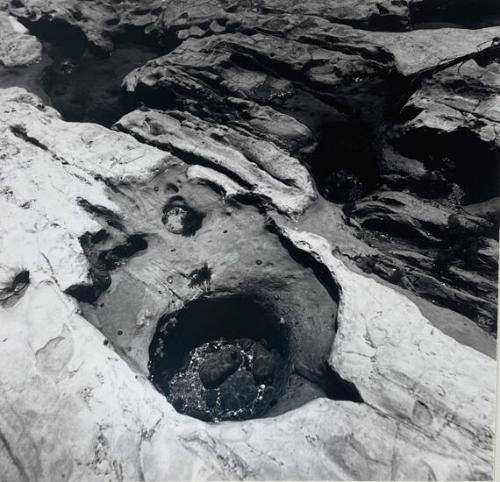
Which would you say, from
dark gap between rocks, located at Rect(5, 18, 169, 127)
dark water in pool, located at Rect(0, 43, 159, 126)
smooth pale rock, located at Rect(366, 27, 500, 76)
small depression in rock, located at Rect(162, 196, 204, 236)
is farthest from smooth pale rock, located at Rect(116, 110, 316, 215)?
smooth pale rock, located at Rect(366, 27, 500, 76)

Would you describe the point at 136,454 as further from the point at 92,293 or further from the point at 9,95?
the point at 9,95

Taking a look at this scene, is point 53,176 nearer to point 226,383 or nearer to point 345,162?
point 226,383

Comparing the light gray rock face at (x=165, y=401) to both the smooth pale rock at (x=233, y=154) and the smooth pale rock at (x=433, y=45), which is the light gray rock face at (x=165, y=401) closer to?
the smooth pale rock at (x=233, y=154)

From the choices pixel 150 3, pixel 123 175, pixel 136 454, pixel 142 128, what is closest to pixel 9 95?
pixel 142 128

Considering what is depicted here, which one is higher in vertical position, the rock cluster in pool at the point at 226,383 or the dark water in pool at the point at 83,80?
the dark water in pool at the point at 83,80

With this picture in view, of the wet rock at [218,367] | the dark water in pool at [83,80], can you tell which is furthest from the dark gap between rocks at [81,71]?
the wet rock at [218,367]

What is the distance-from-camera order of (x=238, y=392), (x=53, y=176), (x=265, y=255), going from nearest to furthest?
(x=238, y=392), (x=265, y=255), (x=53, y=176)

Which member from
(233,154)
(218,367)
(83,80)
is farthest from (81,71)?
(218,367)
